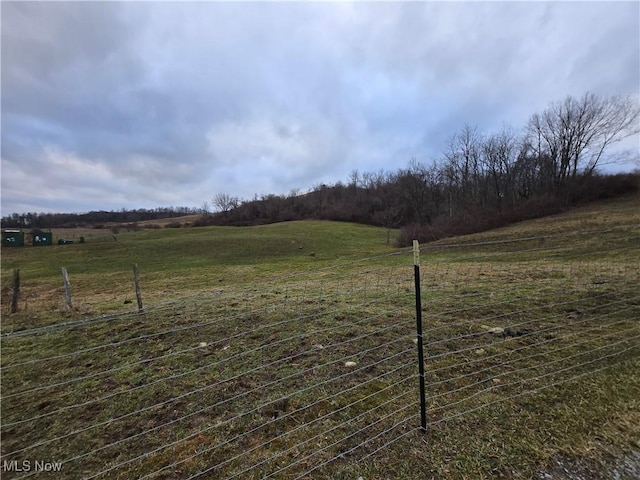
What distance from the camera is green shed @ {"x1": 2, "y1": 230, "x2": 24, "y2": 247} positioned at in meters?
38.3

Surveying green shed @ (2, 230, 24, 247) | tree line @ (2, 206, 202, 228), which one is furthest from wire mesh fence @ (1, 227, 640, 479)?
tree line @ (2, 206, 202, 228)

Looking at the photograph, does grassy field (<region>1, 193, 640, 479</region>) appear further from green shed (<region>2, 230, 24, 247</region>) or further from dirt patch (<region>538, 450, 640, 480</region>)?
→ green shed (<region>2, 230, 24, 247</region>)

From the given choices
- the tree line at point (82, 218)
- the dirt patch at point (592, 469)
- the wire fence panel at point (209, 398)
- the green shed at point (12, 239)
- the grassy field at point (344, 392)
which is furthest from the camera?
the tree line at point (82, 218)

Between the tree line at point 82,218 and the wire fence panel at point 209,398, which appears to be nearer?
the wire fence panel at point 209,398

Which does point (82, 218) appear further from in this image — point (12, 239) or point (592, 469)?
point (592, 469)

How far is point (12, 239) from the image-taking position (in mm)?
38781

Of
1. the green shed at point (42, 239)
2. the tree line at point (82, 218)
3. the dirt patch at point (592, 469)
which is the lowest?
the dirt patch at point (592, 469)

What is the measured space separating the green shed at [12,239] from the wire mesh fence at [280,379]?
46493 millimetres

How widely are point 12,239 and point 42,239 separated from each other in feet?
9.69

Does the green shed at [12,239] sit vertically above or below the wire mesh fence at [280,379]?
above

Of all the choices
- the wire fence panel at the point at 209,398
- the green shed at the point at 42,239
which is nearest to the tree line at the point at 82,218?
the green shed at the point at 42,239

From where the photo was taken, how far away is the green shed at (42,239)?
134 ft

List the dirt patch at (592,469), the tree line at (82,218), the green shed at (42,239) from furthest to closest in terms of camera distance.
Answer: the tree line at (82,218) → the green shed at (42,239) → the dirt patch at (592,469)

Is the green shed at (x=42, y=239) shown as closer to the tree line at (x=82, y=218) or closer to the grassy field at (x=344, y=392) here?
the tree line at (x=82, y=218)
